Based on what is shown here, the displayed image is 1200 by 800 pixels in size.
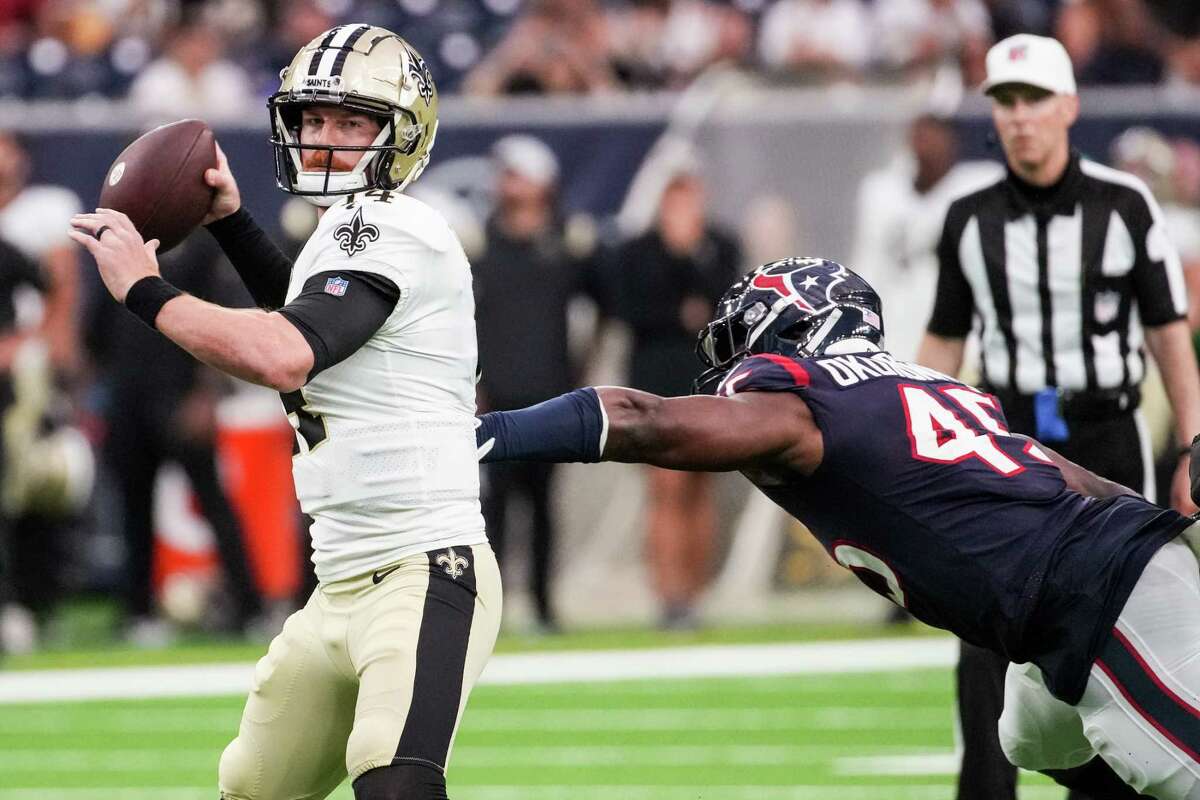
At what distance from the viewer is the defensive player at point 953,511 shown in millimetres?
3350

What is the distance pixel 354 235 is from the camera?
363 cm

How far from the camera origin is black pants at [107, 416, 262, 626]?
9.00 metres

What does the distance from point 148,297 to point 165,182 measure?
48 centimetres

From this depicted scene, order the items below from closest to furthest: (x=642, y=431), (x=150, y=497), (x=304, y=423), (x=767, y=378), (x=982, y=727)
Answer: (x=642, y=431) → (x=767, y=378) → (x=304, y=423) → (x=982, y=727) → (x=150, y=497)

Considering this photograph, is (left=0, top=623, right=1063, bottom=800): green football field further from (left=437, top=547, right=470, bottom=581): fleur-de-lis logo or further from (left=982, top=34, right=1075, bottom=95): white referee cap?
(left=437, top=547, right=470, bottom=581): fleur-de-lis logo

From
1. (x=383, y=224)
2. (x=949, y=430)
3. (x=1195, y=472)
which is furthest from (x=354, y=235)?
(x=1195, y=472)

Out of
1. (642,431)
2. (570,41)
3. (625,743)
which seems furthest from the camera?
(570,41)

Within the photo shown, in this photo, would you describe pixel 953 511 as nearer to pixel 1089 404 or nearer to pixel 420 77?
pixel 420 77

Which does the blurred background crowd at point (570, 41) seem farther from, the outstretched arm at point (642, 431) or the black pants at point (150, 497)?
the outstretched arm at point (642, 431)

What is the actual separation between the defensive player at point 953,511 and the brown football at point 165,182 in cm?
91

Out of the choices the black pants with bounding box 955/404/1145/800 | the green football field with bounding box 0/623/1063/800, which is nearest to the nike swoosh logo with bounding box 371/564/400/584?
the black pants with bounding box 955/404/1145/800

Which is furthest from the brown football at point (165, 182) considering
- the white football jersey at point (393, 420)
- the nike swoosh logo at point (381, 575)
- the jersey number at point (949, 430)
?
the jersey number at point (949, 430)

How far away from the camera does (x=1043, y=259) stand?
519cm

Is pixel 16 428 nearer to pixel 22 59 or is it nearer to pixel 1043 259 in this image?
pixel 22 59
